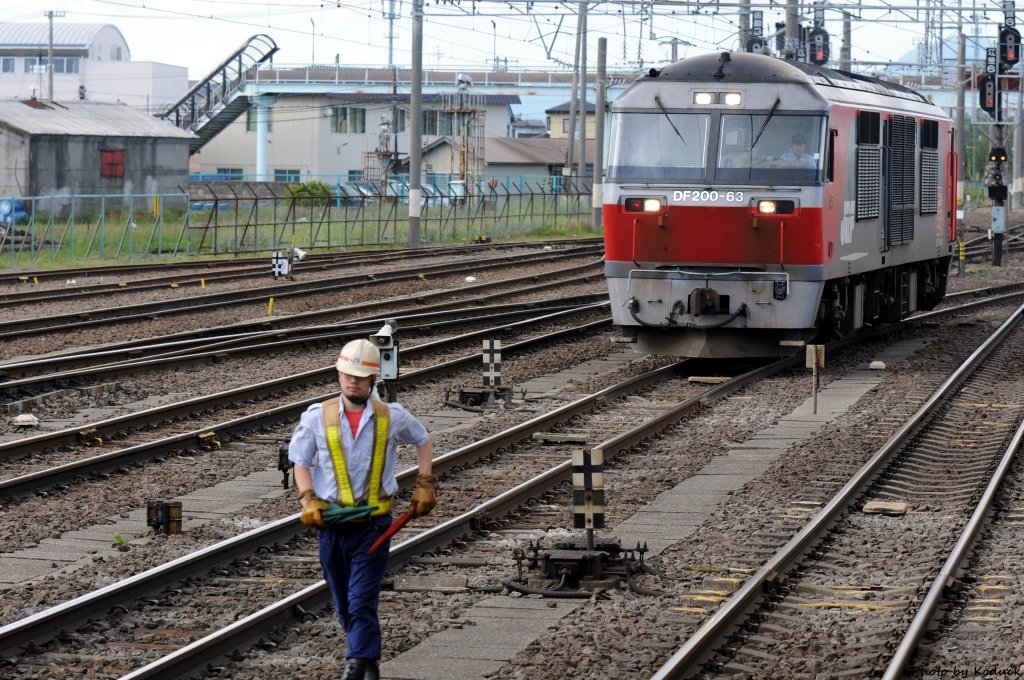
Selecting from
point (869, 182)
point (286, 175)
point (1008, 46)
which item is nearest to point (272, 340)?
point (869, 182)

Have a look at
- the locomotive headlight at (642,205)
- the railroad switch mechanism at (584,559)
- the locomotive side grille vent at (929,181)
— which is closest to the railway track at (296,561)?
the railroad switch mechanism at (584,559)

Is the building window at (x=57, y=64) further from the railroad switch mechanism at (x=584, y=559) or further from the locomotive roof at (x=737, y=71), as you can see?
the railroad switch mechanism at (x=584, y=559)

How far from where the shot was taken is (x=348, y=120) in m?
84.6

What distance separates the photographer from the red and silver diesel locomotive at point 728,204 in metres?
17.7

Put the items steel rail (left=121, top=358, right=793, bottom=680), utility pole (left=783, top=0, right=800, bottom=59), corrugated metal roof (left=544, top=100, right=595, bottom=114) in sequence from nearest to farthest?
steel rail (left=121, top=358, right=793, bottom=680) < utility pole (left=783, top=0, right=800, bottom=59) < corrugated metal roof (left=544, top=100, right=595, bottom=114)

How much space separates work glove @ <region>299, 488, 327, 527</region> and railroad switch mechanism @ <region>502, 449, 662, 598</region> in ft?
7.78

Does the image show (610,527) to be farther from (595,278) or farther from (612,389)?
(595,278)

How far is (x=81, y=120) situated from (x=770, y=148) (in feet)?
136

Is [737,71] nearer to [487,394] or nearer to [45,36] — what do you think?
[487,394]

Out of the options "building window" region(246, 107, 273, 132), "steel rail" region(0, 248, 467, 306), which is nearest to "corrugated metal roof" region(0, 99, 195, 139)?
"steel rail" region(0, 248, 467, 306)

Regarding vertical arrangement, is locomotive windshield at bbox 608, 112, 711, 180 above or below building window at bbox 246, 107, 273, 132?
below

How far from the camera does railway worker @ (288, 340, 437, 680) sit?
684 cm

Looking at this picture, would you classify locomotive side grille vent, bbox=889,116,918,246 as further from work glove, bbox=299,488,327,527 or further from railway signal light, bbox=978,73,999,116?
railway signal light, bbox=978,73,999,116

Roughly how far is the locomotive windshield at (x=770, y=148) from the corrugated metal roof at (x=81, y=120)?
3777 centimetres
